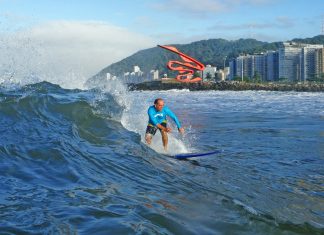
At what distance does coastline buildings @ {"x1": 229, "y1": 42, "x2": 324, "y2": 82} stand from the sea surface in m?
142

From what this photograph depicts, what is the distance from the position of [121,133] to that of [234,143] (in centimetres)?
314

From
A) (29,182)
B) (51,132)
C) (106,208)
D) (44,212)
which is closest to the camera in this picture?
(44,212)

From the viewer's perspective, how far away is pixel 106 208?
4375 mm

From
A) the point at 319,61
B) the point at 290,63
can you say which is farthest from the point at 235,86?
the point at 290,63

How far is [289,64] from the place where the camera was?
164375 millimetres

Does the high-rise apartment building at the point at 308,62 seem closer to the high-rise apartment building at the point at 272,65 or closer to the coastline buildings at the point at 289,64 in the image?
the coastline buildings at the point at 289,64

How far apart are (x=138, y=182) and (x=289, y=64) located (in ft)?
549

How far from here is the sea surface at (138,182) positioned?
161 inches

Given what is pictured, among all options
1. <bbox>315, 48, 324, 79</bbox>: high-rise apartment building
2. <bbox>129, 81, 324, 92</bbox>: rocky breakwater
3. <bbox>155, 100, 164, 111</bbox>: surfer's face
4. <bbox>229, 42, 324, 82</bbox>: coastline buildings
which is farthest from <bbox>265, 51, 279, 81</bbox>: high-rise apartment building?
<bbox>155, 100, 164, 111</bbox>: surfer's face

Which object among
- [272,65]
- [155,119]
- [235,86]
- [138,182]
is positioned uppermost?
[272,65]

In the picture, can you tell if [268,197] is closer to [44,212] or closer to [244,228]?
[244,228]

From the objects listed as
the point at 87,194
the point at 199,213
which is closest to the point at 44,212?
the point at 87,194

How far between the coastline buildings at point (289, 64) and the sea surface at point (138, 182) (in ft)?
465

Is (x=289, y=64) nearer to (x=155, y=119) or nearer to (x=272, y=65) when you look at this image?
(x=272, y=65)
